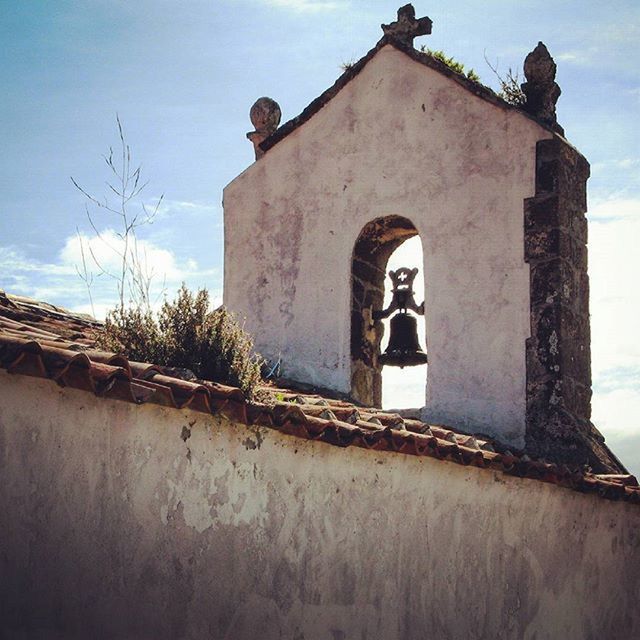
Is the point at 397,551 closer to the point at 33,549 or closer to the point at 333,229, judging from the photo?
the point at 33,549

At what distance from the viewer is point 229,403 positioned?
16.6 feet

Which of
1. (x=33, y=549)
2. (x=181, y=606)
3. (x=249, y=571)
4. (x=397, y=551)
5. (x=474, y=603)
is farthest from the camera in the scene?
(x=474, y=603)

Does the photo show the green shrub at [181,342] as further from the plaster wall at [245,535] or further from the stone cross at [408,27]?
the stone cross at [408,27]

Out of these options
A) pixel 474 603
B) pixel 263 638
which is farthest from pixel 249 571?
pixel 474 603

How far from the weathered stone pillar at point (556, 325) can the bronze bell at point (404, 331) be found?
109 cm

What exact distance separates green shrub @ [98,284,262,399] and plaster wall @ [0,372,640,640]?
66 centimetres

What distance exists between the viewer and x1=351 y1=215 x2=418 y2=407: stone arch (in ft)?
29.1

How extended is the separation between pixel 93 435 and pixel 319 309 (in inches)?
179

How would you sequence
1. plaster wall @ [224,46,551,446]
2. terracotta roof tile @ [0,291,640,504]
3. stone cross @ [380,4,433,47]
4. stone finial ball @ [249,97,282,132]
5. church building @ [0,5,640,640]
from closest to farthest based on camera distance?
terracotta roof tile @ [0,291,640,504]
church building @ [0,5,640,640]
plaster wall @ [224,46,551,446]
stone cross @ [380,4,433,47]
stone finial ball @ [249,97,282,132]

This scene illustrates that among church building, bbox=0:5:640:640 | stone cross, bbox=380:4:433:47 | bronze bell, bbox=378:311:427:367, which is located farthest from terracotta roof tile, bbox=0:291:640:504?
stone cross, bbox=380:4:433:47

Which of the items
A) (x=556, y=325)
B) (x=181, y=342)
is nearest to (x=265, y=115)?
(x=556, y=325)

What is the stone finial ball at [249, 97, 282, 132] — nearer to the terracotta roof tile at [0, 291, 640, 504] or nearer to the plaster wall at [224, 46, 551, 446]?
the plaster wall at [224, 46, 551, 446]

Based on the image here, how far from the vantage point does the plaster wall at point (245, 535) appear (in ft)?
14.7

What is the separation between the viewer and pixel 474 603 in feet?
23.3
